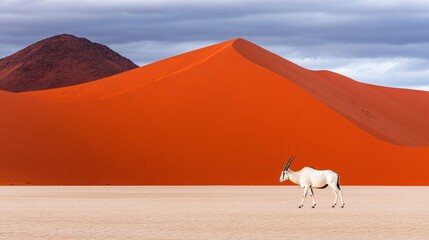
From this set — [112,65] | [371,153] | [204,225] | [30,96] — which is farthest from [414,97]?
[204,225]

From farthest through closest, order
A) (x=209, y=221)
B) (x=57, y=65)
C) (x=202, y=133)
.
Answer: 1. (x=57, y=65)
2. (x=202, y=133)
3. (x=209, y=221)

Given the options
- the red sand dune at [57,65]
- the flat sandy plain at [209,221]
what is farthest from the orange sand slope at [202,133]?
the red sand dune at [57,65]

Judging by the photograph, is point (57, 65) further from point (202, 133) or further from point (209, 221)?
point (209, 221)

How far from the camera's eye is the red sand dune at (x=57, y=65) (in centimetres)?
14338

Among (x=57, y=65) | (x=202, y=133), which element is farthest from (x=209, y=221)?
(x=57, y=65)

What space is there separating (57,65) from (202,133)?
93959 millimetres

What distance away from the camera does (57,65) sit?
148m

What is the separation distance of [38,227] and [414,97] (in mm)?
88278

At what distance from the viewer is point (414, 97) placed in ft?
332

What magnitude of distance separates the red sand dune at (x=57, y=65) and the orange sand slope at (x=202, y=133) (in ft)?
243

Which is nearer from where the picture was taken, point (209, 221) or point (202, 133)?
point (209, 221)

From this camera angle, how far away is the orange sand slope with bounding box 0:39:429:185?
54.4 metres

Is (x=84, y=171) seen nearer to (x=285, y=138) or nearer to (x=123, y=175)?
(x=123, y=175)

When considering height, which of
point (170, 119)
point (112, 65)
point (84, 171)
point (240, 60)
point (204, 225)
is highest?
point (112, 65)
